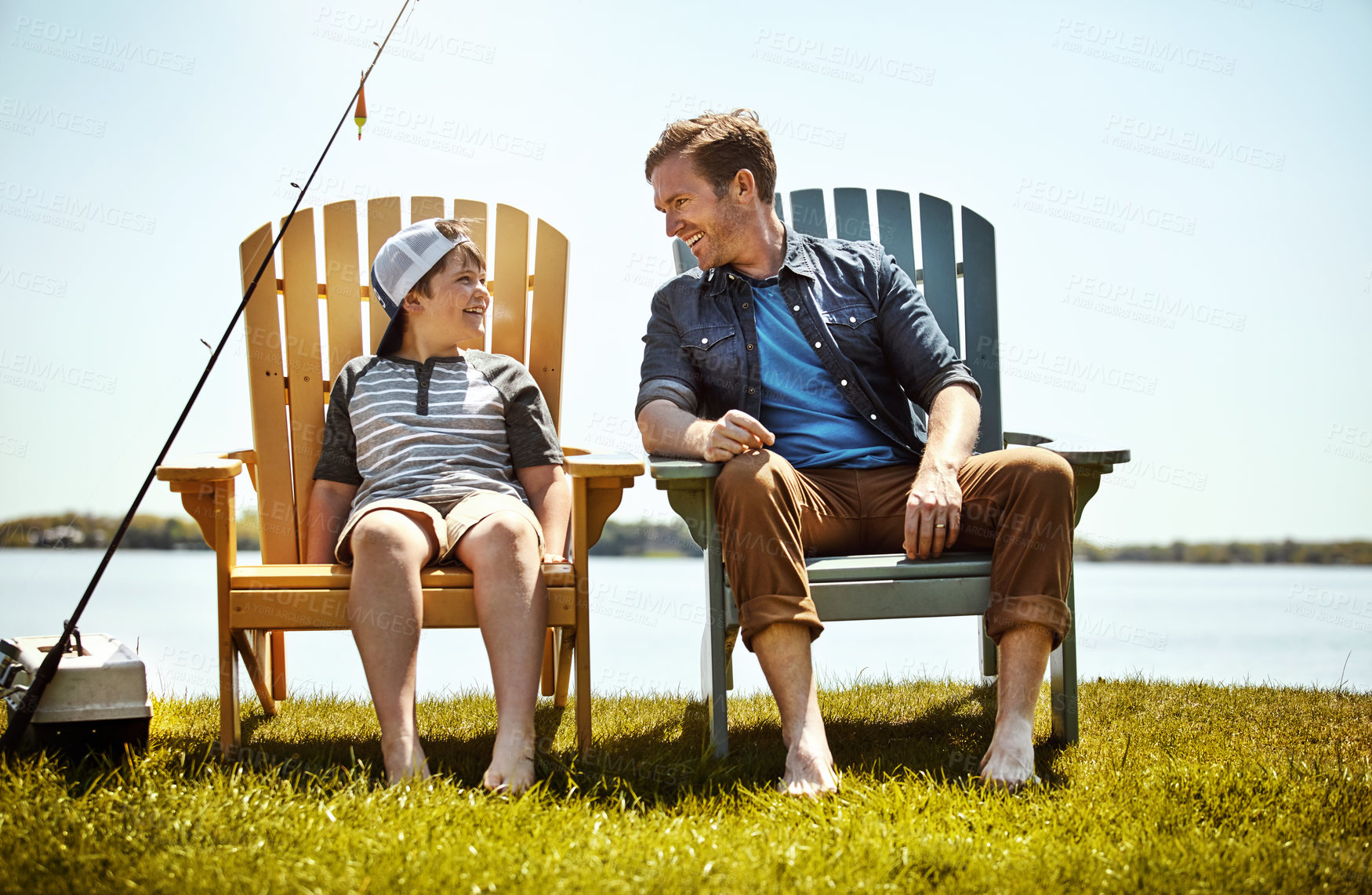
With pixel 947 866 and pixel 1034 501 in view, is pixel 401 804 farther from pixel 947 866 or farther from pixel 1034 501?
pixel 1034 501

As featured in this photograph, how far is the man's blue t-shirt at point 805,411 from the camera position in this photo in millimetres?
2422

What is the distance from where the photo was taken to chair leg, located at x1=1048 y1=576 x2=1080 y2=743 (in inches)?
92.6

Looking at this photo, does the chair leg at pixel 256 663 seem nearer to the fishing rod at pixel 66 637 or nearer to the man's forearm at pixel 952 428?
the fishing rod at pixel 66 637

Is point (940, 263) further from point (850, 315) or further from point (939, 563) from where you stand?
point (939, 563)

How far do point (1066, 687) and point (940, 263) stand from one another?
128cm

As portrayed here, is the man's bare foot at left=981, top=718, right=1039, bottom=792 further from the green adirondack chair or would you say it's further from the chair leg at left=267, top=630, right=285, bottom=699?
the chair leg at left=267, top=630, right=285, bottom=699

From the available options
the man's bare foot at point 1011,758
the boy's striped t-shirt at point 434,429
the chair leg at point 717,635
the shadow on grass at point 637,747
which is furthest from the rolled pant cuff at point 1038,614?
the boy's striped t-shirt at point 434,429

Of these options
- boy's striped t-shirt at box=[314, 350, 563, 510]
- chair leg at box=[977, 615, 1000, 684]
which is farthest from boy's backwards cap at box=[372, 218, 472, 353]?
chair leg at box=[977, 615, 1000, 684]

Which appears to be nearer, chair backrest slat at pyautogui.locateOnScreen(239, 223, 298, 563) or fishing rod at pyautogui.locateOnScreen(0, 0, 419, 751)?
fishing rod at pyautogui.locateOnScreen(0, 0, 419, 751)

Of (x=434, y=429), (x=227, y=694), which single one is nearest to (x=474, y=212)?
(x=434, y=429)

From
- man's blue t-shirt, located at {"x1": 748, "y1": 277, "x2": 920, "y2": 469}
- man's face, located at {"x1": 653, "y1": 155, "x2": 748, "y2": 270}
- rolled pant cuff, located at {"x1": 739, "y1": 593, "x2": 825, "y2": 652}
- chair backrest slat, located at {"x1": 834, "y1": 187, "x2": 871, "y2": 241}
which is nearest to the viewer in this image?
A: rolled pant cuff, located at {"x1": 739, "y1": 593, "x2": 825, "y2": 652}

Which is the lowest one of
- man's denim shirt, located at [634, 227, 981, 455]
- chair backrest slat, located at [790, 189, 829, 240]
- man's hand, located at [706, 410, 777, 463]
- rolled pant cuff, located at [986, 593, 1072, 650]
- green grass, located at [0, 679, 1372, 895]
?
green grass, located at [0, 679, 1372, 895]

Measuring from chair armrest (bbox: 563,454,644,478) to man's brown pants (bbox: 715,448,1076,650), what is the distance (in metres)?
0.24

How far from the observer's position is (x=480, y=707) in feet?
9.48
